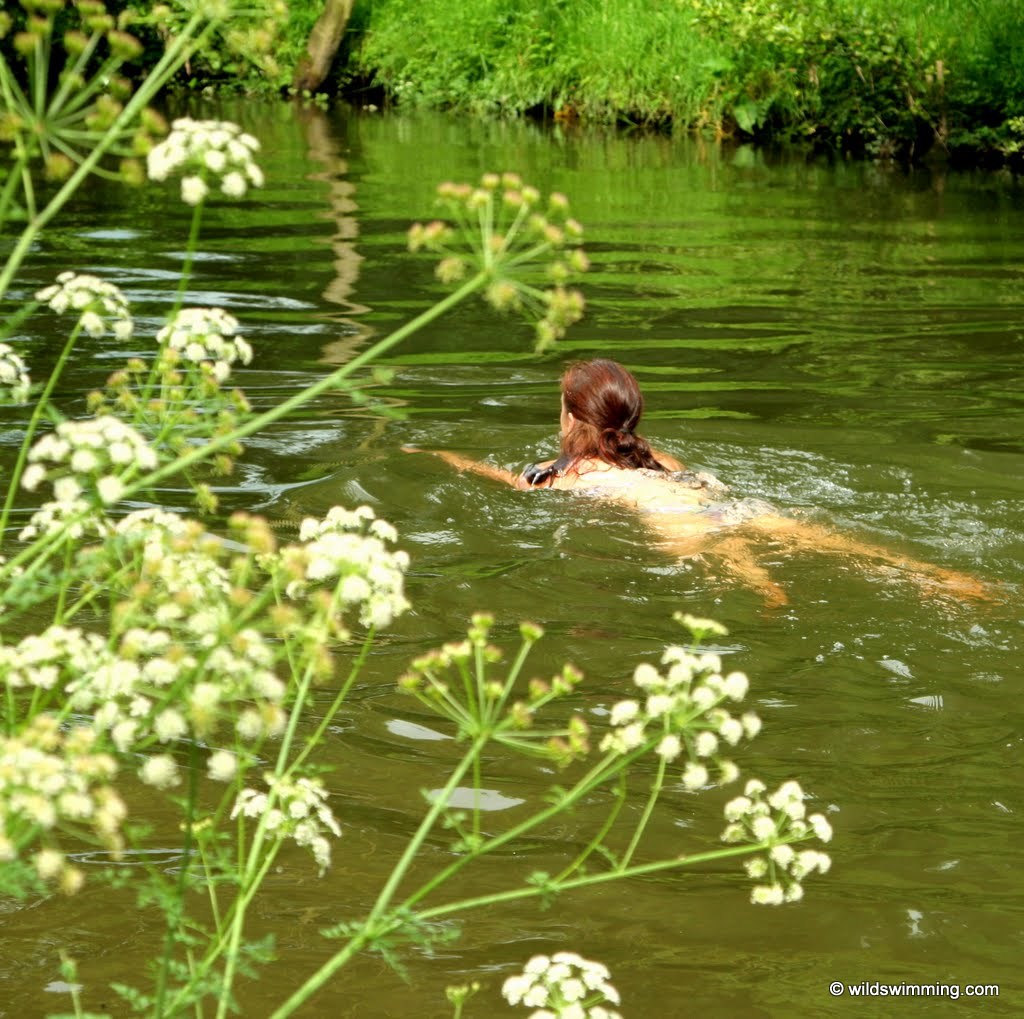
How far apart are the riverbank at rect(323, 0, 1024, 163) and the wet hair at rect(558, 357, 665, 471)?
1099 centimetres

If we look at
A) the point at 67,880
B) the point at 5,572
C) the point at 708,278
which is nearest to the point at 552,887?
the point at 67,880

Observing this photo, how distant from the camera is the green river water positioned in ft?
10.8

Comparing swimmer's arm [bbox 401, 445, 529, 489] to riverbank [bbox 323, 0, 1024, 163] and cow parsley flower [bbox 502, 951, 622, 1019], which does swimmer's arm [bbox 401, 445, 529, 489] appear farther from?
riverbank [bbox 323, 0, 1024, 163]

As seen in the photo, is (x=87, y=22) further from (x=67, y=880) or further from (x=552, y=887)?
(x=552, y=887)

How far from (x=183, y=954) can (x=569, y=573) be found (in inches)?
105

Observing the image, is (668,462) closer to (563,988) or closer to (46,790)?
(563,988)

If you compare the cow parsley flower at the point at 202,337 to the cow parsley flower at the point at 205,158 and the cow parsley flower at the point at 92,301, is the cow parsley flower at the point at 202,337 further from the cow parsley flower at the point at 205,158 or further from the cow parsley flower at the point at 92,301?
the cow parsley flower at the point at 205,158

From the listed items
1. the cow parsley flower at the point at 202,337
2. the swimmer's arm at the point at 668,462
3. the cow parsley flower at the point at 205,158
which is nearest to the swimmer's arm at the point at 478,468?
the swimmer's arm at the point at 668,462

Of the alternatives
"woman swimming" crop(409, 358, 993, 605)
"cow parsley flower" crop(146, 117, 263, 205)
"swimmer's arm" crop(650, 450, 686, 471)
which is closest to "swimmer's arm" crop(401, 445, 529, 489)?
"woman swimming" crop(409, 358, 993, 605)

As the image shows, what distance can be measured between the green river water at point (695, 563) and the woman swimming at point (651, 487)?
11 centimetres

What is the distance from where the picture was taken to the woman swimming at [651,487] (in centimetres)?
581

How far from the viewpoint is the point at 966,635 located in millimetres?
4996

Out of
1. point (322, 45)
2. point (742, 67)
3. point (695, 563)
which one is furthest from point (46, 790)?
point (322, 45)

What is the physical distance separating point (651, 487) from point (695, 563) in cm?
62
